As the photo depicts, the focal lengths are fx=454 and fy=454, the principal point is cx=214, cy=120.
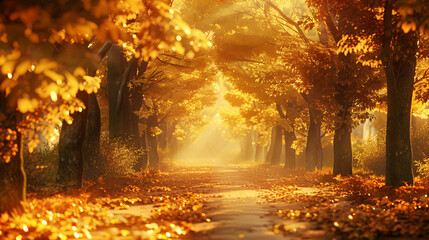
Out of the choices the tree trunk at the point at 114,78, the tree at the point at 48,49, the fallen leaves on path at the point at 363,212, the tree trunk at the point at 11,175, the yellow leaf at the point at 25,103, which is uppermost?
the tree trunk at the point at 114,78

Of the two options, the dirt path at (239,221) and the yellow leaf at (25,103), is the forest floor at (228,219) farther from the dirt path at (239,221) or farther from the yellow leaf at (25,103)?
the yellow leaf at (25,103)

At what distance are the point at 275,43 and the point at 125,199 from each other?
15.0 m

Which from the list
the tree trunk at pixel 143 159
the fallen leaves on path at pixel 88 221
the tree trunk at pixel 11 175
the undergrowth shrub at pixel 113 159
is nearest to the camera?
the fallen leaves on path at pixel 88 221

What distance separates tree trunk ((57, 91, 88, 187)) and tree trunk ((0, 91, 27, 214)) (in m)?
4.63

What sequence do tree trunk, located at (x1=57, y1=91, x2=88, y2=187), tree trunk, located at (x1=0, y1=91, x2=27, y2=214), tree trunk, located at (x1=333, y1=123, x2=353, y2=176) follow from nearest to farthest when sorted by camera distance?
1. tree trunk, located at (x1=0, y1=91, x2=27, y2=214)
2. tree trunk, located at (x1=57, y1=91, x2=88, y2=187)
3. tree trunk, located at (x1=333, y1=123, x2=353, y2=176)

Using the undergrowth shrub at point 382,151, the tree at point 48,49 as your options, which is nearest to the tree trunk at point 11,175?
the tree at point 48,49

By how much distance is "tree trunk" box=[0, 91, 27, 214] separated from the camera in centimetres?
830

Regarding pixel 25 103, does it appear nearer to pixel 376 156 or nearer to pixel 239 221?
pixel 239 221

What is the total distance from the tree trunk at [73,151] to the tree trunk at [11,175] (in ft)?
15.2

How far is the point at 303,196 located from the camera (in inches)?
535

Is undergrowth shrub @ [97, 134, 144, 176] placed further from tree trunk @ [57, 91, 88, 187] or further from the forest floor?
the forest floor

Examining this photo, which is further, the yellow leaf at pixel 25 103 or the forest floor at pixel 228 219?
the forest floor at pixel 228 219

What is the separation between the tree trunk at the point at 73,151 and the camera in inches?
524

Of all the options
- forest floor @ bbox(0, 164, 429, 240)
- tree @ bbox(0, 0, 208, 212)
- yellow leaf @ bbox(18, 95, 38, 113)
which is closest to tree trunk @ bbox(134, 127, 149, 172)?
forest floor @ bbox(0, 164, 429, 240)
